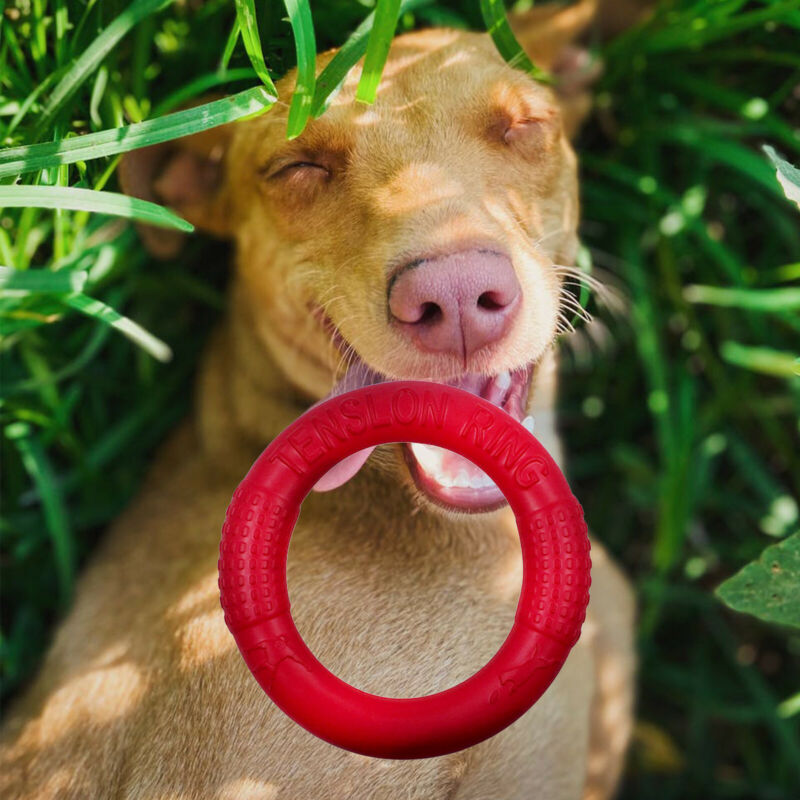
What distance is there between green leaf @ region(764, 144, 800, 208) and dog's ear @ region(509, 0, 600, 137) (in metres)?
1.11

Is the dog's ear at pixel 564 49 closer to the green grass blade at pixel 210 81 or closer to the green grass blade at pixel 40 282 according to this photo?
the green grass blade at pixel 210 81

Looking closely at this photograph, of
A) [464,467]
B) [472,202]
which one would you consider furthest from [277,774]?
[472,202]

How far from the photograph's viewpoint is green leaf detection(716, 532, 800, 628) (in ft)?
8.22

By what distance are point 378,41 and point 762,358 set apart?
2.19 m

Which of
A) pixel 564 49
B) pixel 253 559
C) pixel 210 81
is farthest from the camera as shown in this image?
pixel 564 49

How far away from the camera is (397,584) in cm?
274

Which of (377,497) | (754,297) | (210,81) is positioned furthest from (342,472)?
(754,297)

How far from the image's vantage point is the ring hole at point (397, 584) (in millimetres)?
2584

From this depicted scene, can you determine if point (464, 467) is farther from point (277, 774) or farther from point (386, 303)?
point (277, 774)

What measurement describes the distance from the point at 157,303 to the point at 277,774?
2.34m

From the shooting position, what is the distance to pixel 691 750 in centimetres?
439

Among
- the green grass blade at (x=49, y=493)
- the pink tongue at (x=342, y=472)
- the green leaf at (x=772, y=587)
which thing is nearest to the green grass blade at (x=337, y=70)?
the pink tongue at (x=342, y=472)

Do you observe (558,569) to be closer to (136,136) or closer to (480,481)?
(480,481)

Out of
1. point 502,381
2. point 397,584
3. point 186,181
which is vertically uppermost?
point 186,181
